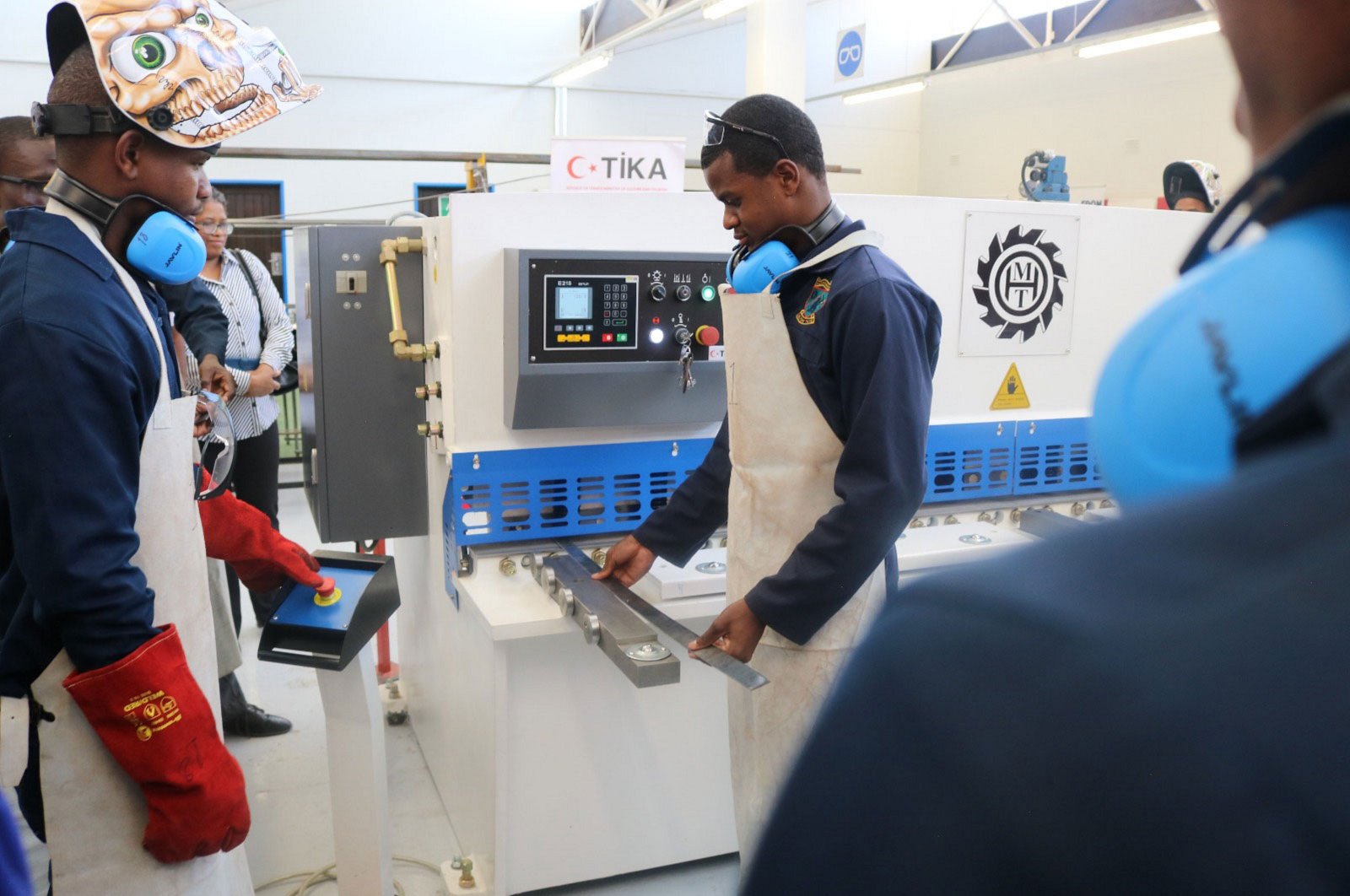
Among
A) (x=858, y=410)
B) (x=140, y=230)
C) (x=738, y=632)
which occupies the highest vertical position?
(x=140, y=230)

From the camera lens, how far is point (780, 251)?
1.76 m

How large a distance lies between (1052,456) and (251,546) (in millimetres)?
1951

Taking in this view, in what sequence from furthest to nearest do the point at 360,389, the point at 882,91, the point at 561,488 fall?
1. the point at 882,91
2. the point at 360,389
3. the point at 561,488

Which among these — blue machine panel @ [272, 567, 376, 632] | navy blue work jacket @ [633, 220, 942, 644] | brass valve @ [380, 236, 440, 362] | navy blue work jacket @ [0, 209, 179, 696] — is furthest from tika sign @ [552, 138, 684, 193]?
navy blue work jacket @ [0, 209, 179, 696]

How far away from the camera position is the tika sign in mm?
2238

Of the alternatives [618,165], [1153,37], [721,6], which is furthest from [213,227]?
[1153,37]

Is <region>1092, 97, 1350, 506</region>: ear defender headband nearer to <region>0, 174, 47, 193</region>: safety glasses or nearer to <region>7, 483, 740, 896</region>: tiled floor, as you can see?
<region>7, 483, 740, 896</region>: tiled floor

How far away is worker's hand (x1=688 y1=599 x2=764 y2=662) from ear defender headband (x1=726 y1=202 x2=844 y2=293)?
0.57 m

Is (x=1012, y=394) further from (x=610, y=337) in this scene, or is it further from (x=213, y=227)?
(x=213, y=227)

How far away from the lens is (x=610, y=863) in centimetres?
237

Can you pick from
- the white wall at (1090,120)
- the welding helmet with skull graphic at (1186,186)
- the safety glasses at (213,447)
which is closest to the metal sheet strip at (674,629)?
the safety glasses at (213,447)

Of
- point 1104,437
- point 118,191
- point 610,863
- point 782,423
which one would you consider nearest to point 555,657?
point 610,863

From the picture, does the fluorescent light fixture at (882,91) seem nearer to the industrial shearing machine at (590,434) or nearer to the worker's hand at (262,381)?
the industrial shearing machine at (590,434)

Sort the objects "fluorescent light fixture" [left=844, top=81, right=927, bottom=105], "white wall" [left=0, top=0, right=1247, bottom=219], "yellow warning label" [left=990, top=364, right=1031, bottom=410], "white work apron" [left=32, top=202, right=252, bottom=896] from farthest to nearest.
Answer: "fluorescent light fixture" [left=844, top=81, right=927, bottom=105] < "white wall" [left=0, top=0, right=1247, bottom=219] < "yellow warning label" [left=990, top=364, right=1031, bottom=410] < "white work apron" [left=32, top=202, right=252, bottom=896]
